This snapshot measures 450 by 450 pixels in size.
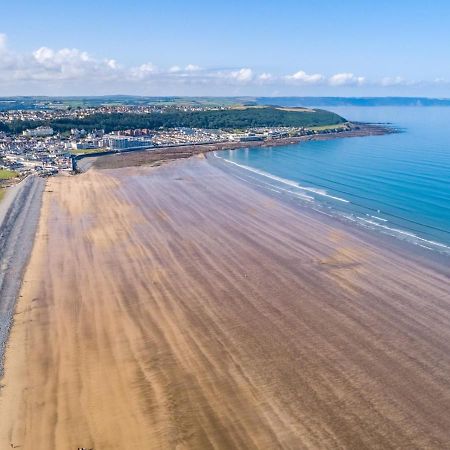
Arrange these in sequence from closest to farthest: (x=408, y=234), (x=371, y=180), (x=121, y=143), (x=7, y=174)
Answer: (x=408, y=234)
(x=371, y=180)
(x=7, y=174)
(x=121, y=143)

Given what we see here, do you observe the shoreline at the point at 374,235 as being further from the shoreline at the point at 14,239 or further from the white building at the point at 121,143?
the white building at the point at 121,143

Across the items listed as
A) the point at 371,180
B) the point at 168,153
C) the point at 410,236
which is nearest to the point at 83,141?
the point at 168,153

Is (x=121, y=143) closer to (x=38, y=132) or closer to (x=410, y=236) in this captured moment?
(x=38, y=132)

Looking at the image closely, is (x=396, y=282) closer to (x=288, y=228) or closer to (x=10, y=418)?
(x=288, y=228)

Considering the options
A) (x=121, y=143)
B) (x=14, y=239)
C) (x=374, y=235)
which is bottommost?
(x=374, y=235)

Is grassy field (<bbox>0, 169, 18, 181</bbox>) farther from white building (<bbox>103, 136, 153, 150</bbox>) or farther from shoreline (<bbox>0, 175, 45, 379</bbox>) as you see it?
white building (<bbox>103, 136, 153, 150</bbox>)

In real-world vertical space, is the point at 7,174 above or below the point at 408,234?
above

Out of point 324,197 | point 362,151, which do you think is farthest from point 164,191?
point 362,151
